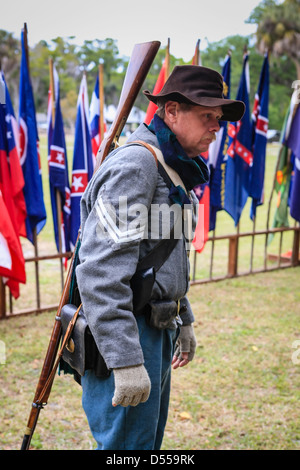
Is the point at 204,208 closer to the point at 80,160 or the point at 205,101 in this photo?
the point at 80,160

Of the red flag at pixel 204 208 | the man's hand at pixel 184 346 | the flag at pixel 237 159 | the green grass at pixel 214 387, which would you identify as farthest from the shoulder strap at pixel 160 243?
the flag at pixel 237 159

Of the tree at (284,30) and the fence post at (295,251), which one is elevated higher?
the tree at (284,30)

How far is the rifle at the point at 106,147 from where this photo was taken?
6.63ft

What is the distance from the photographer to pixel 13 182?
15.5ft

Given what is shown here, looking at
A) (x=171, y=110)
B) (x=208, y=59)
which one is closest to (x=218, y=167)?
(x=171, y=110)

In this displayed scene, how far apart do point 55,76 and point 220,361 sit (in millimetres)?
3720

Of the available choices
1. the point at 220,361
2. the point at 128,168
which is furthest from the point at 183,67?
the point at 220,361

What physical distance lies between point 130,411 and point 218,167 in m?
4.81

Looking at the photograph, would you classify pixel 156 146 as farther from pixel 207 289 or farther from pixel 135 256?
pixel 207 289

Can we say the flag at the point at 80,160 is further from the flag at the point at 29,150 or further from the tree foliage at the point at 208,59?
the tree foliage at the point at 208,59

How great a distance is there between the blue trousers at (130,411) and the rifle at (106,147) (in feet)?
0.80

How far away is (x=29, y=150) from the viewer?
4.92 metres

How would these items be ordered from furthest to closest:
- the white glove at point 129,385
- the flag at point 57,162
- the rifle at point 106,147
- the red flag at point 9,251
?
the flag at point 57,162
the red flag at point 9,251
the rifle at point 106,147
the white glove at point 129,385

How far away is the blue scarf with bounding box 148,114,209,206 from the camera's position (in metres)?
1.77
